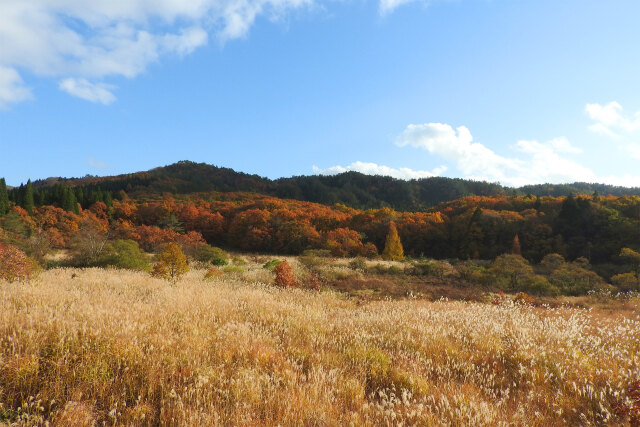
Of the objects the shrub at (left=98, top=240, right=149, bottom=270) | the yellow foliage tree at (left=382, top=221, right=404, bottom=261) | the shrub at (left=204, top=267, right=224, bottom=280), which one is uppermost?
the shrub at (left=98, top=240, right=149, bottom=270)

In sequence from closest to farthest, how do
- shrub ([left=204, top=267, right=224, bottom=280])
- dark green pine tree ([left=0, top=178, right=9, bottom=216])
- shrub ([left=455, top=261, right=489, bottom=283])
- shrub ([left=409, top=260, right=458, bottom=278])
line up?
1. shrub ([left=204, top=267, right=224, bottom=280])
2. shrub ([left=455, top=261, right=489, bottom=283])
3. shrub ([left=409, top=260, right=458, bottom=278])
4. dark green pine tree ([left=0, top=178, right=9, bottom=216])

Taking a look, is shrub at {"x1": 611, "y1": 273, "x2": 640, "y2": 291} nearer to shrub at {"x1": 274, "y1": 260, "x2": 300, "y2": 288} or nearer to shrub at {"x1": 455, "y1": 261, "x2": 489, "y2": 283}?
shrub at {"x1": 455, "y1": 261, "x2": 489, "y2": 283}

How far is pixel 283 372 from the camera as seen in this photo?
141 inches

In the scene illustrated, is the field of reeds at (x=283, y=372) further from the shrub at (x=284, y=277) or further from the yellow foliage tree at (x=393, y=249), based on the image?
the yellow foliage tree at (x=393, y=249)

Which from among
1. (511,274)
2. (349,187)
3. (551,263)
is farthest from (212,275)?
(349,187)

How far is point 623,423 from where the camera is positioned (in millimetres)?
2867

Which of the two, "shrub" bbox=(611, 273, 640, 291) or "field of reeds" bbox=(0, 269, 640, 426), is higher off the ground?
"field of reeds" bbox=(0, 269, 640, 426)

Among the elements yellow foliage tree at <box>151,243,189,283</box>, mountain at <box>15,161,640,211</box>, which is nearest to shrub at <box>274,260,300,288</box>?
yellow foliage tree at <box>151,243,189,283</box>

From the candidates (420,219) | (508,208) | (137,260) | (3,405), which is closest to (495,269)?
(137,260)

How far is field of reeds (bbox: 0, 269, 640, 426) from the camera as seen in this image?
2.85 metres

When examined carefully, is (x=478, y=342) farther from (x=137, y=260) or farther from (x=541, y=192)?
(x=541, y=192)

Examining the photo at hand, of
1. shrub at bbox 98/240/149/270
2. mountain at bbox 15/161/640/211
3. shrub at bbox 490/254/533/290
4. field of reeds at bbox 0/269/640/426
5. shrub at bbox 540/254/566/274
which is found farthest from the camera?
mountain at bbox 15/161/640/211

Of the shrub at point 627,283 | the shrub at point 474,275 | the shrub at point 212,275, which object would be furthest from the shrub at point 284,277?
the shrub at point 627,283

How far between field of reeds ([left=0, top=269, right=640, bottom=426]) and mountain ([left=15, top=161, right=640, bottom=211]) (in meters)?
149
